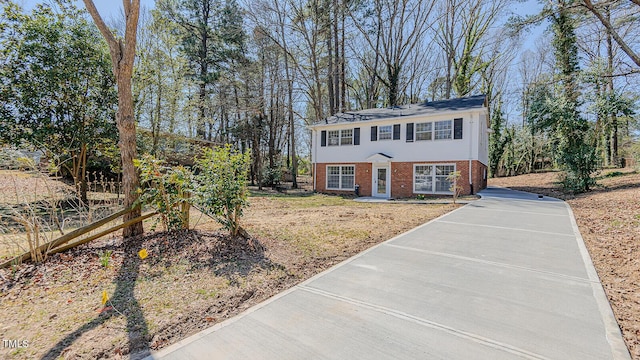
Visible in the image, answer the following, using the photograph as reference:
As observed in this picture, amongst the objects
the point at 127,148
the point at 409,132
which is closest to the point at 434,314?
the point at 127,148

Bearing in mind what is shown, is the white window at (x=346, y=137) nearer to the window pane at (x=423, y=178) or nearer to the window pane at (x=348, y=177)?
the window pane at (x=348, y=177)

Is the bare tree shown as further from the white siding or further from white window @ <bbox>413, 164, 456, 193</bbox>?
white window @ <bbox>413, 164, 456, 193</bbox>

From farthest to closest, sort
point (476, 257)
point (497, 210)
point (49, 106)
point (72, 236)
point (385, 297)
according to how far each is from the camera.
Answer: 1. point (49, 106)
2. point (497, 210)
3. point (476, 257)
4. point (72, 236)
5. point (385, 297)

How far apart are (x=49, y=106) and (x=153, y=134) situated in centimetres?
400

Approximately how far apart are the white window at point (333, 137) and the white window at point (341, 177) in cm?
161

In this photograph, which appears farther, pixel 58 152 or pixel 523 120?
pixel 523 120

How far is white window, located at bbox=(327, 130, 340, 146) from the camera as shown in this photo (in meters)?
18.3

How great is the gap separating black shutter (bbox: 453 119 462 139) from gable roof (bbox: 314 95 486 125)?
62 centimetres

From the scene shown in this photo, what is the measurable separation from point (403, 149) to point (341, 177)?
14.4ft

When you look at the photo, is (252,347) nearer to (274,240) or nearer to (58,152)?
(274,240)

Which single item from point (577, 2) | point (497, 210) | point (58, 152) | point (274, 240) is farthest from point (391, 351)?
point (577, 2)

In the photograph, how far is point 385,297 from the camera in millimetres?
3285

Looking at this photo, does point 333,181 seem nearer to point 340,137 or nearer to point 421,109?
point 340,137

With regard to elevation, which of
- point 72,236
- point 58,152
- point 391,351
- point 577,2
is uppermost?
point 577,2
